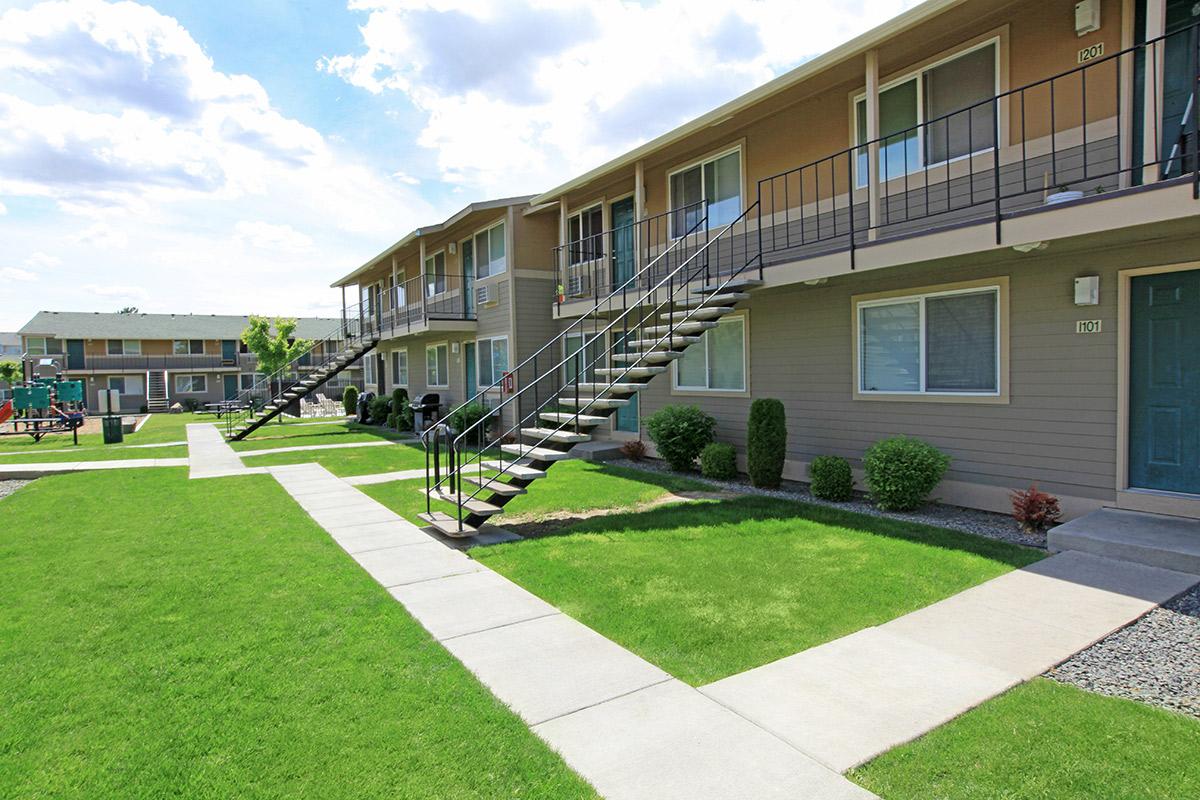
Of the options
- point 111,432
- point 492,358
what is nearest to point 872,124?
point 492,358

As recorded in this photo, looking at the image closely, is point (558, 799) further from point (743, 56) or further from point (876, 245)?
point (743, 56)

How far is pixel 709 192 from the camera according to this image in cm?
1153

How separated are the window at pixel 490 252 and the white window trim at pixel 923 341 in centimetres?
972

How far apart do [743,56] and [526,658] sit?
10.5 m

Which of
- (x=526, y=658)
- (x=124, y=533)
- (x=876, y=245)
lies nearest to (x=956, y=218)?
(x=876, y=245)

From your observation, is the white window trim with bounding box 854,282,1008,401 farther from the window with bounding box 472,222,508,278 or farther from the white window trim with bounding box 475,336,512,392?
the window with bounding box 472,222,508,278

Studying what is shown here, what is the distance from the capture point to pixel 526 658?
407 cm

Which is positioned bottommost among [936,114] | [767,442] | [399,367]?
[767,442]

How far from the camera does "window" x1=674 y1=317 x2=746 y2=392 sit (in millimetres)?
10977

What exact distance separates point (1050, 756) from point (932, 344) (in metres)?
6.14

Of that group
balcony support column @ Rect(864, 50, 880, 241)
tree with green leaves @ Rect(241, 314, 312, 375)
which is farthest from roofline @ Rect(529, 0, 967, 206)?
tree with green leaves @ Rect(241, 314, 312, 375)

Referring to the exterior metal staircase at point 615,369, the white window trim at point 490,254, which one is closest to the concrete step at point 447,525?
the exterior metal staircase at point 615,369

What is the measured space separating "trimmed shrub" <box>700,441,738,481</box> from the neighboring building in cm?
3899

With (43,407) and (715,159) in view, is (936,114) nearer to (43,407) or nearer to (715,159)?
(715,159)
